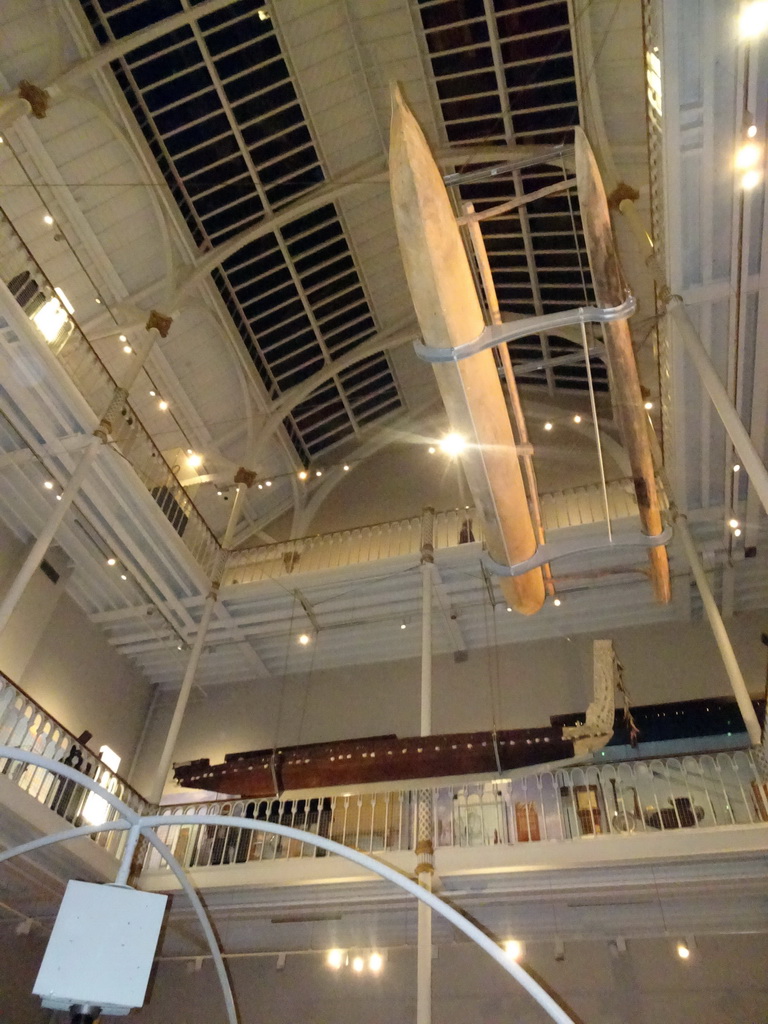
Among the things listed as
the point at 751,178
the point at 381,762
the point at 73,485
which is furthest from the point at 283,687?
the point at 751,178

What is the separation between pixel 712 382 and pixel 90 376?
939 cm

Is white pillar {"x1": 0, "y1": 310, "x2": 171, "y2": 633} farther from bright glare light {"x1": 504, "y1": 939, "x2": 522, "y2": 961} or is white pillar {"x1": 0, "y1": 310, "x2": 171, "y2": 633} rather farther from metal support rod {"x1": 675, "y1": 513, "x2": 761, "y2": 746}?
metal support rod {"x1": 675, "y1": 513, "x2": 761, "y2": 746}

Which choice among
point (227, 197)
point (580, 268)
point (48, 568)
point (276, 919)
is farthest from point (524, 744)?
point (227, 197)

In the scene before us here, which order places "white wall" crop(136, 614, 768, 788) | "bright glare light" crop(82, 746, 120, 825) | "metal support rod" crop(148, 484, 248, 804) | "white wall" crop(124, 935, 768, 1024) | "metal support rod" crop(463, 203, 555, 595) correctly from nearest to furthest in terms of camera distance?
"metal support rod" crop(463, 203, 555, 595) → "white wall" crop(124, 935, 768, 1024) → "metal support rod" crop(148, 484, 248, 804) → "bright glare light" crop(82, 746, 120, 825) → "white wall" crop(136, 614, 768, 788)

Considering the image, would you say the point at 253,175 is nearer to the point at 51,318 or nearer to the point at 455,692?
the point at 51,318

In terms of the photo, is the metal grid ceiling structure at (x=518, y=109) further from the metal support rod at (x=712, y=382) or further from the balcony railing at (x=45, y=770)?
the balcony railing at (x=45, y=770)

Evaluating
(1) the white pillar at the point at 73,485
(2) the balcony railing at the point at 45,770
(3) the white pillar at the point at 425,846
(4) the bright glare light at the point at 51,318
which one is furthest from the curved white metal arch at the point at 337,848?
(4) the bright glare light at the point at 51,318

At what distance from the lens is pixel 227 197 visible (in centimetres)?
1220

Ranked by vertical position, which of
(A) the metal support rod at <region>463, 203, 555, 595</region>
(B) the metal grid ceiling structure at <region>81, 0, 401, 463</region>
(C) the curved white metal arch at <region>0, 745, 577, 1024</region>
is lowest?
(C) the curved white metal arch at <region>0, 745, 577, 1024</region>

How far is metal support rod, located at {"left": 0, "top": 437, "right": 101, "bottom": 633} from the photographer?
754 cm

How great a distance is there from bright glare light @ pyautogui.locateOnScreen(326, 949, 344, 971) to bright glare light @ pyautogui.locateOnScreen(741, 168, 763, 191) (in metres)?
8.88

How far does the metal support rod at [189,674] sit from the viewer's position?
357 inches

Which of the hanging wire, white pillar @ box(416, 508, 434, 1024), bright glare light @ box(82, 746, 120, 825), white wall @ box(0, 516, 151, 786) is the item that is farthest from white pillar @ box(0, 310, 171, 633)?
white pillar @ box(416, 508, 434, 1024)

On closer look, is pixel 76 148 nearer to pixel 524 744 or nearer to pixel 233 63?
pixel 233 63
